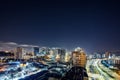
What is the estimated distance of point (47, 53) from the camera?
125 ft

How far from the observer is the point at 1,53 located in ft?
91.9

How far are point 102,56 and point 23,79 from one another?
2307 cm

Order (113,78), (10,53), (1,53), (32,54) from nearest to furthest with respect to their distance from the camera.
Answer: (113,78) < (1,53) < (10,53) < (32,54)

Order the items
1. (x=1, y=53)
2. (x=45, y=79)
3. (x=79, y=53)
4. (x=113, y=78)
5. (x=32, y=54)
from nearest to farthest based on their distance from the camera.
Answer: (x=113, y=78)
(x=45, y=79)
(x=1, y=53)
(x=79, y=53)
(x=32, y=54)

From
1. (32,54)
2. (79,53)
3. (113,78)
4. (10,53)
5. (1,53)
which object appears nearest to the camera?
(113,78)

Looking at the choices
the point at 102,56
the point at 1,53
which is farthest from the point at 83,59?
the point at 1,53

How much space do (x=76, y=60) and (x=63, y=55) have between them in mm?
3744

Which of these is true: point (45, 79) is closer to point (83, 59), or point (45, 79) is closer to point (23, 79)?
point (23, 79)

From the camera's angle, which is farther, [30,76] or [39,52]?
→ [39,52]

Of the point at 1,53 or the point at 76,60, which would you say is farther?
the point at 76,60

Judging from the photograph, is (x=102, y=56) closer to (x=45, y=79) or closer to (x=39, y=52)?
(x=39, y=52)

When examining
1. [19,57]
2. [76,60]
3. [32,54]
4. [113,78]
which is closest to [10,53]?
[19,57]

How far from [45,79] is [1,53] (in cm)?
1490

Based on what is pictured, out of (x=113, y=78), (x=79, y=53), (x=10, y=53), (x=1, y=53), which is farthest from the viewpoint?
(x=79, y=53)
